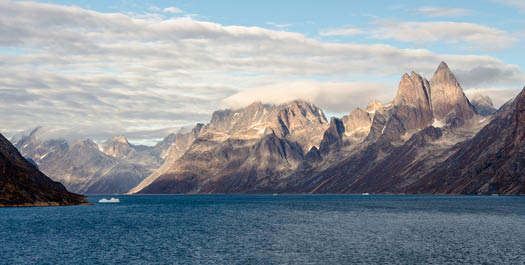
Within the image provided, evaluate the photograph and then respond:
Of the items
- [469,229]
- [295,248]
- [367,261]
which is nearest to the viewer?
[367,261]

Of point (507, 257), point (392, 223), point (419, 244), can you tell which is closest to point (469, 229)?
point (392, 223)

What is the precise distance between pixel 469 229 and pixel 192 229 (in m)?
74.4

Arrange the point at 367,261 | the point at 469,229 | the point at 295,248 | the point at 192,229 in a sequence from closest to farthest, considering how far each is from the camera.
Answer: the point at 367,261
the point at 295,248
the point at 469,229
the point at 192,229

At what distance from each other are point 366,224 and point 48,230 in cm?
8988

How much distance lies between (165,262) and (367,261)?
113 ft

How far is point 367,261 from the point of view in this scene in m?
93.1

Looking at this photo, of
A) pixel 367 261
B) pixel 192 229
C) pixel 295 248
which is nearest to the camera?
pixel 367 261

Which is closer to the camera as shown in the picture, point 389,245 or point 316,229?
point 389,245

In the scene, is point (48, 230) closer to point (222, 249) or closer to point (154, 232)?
point (154, 232)

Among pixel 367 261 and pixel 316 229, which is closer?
pixel 367 261

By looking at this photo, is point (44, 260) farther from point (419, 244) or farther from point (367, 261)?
point (419, 244)

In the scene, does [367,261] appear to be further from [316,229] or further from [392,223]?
[392,223]

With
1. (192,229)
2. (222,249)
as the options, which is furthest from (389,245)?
(192,229)

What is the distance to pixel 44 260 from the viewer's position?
3816 inches
